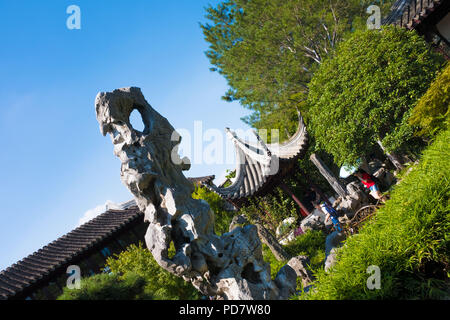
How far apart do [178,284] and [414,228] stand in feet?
26.2

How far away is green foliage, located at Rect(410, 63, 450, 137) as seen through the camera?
581 cm

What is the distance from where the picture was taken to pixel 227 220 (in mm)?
15523

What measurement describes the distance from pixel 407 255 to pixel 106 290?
15.3 feet

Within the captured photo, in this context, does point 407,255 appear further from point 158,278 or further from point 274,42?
point 274,42

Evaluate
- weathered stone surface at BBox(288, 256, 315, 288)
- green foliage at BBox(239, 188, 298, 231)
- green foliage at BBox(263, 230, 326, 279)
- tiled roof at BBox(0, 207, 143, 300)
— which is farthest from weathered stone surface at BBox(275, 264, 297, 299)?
tiled roof at BBox(0, 207, 143, 300)

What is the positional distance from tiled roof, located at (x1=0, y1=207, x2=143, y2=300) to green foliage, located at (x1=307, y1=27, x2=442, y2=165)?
9979 mm

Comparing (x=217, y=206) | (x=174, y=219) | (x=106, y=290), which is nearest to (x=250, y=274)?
(x=174, y=219)

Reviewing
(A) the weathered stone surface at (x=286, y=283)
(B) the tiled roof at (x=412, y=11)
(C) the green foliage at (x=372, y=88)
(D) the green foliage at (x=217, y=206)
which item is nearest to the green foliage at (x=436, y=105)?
(C) the green foliage at (x=372, y=88)

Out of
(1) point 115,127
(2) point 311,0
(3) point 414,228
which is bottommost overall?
(3) point 414,228

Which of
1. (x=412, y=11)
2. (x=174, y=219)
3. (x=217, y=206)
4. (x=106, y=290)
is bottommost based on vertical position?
(x=106, y=290)

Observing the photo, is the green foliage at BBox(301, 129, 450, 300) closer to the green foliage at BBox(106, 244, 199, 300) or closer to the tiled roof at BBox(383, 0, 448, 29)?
the green foliage at BBox(106, 244, 199, 300)

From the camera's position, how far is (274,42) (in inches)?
598
